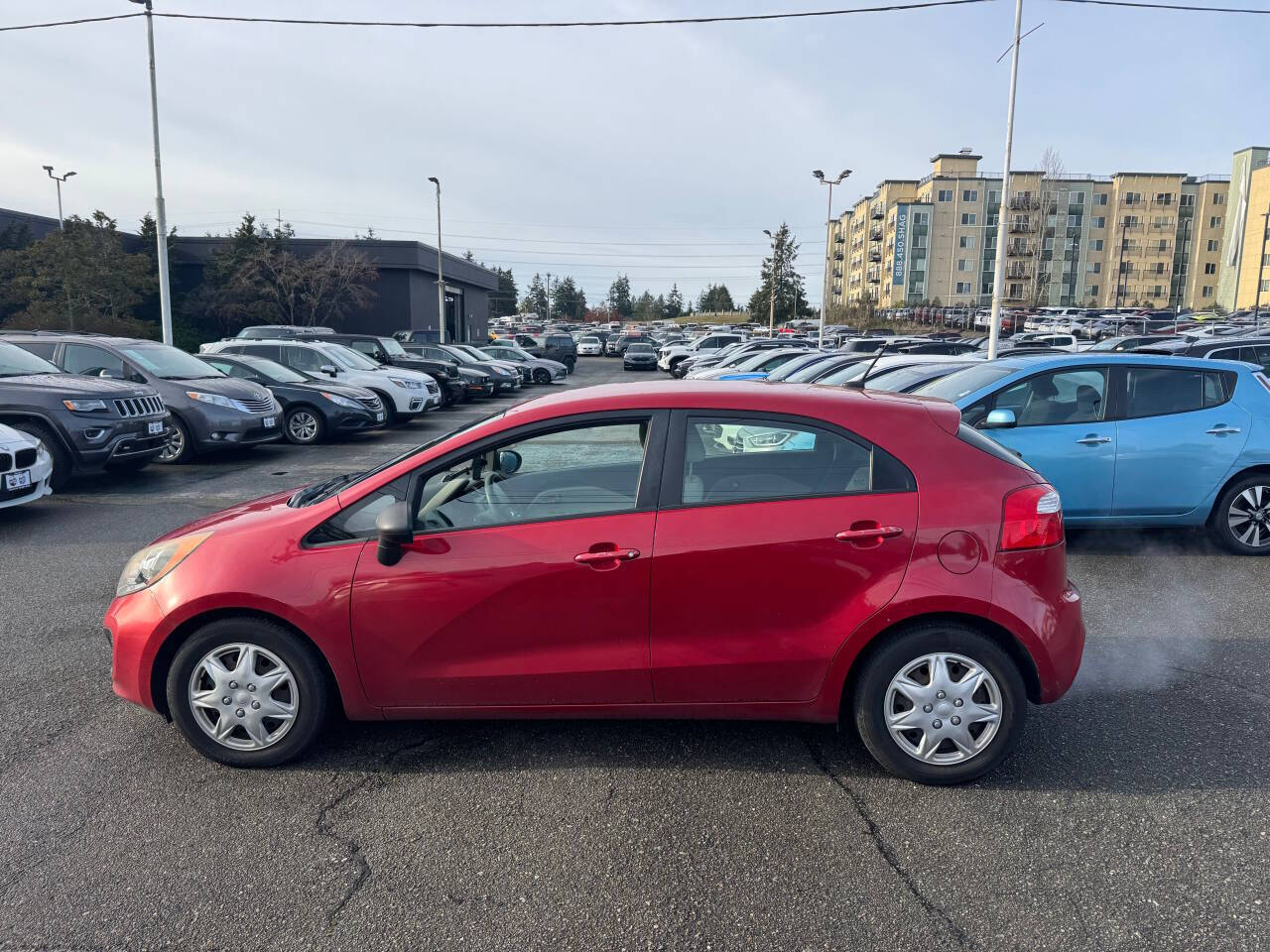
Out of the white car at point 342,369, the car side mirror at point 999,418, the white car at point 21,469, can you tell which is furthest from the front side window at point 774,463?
the white car at point 342,369

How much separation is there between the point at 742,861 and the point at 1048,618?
5.03 feet

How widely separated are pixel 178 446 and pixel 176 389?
80 cm

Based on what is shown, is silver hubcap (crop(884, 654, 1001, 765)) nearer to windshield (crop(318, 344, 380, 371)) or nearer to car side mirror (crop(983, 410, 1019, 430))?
car side mirror (crop(983, 410, 1019, 430))

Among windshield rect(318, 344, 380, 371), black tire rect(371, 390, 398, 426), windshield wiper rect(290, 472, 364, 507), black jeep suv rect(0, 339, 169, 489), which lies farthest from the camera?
windshield rect(318, 344, 380, 371)

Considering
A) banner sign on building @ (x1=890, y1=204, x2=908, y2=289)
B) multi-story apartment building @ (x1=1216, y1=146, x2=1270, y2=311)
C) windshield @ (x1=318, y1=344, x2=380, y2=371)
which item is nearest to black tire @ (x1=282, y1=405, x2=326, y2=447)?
windshield @ (x1=318, y1=344, x2=380, y2=371)

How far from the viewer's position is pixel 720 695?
3.57m

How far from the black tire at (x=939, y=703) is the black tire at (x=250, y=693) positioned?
2181mm

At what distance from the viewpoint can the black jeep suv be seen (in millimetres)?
9703

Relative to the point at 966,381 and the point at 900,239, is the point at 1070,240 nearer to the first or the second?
the point at 900,239

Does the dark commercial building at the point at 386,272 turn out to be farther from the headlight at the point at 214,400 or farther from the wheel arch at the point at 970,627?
the wheel arch at the point at 970,627

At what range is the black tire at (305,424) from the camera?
50.1 ft

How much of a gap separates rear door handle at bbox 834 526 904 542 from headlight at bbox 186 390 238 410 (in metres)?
11.3

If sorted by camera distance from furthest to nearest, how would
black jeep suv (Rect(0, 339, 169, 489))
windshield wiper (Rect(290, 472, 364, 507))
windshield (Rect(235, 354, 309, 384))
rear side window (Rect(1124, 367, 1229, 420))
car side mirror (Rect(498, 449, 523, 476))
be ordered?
windshield (Rect(235, 354, 309, 384)), black jeep suv (Rect(0, 339, 169, 489)), rear side window (Rect(1124, 367, 1229, 420)), windshield wiper (Rect(290, 472, 364, 507)), car side mirror (Rect(498, 449, 523, 476))

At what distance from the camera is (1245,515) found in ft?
24.2
